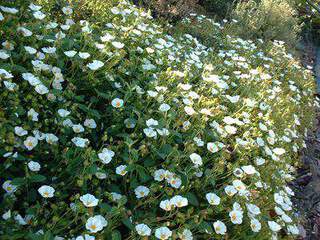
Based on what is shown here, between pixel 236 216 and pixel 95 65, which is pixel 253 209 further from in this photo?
pixel 95 65

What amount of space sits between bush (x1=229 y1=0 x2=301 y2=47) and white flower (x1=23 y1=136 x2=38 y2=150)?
424 cm

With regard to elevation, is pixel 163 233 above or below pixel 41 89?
below

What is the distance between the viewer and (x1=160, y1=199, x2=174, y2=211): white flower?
225cm

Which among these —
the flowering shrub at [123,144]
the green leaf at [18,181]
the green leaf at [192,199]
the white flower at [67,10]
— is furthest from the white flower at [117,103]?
the white flower at [67,10]

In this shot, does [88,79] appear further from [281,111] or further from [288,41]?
[288,41]

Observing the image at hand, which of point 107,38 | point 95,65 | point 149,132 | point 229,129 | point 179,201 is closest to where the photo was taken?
point 179,201

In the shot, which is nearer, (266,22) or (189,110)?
(189,110)

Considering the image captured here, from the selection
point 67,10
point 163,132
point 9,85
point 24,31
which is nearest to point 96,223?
point 163,132

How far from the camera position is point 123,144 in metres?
2.54

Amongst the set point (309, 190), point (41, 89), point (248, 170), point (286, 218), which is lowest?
point (309, 190)

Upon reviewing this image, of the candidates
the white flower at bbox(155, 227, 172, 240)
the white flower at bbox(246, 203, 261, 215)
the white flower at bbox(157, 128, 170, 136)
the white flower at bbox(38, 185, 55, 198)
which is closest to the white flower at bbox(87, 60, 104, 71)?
the white flower at bbox(157, 128, 170, 136)

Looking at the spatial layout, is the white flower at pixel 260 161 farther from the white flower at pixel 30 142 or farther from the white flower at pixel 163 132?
the white flower at pixel 30 142

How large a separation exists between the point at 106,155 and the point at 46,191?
1.33ft

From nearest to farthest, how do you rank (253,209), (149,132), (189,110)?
(253,209), (149,132), (189,110)
